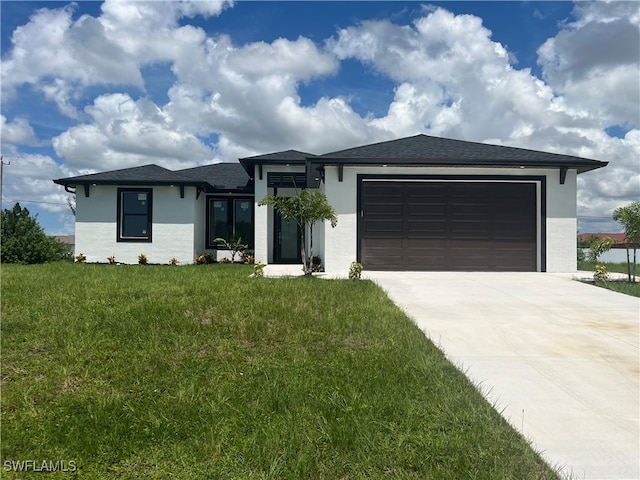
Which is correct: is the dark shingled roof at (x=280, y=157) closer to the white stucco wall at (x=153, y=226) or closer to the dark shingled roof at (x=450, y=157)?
the dark shingled roof at (x=450, y=157)

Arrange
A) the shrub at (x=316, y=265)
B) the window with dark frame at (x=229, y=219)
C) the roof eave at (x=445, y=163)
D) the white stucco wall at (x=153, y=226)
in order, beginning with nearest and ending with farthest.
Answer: the shrub at (x=316, y=265)
the roof eave at (x=445, y=163)
the white stucco wall at (x=153, y=226)
the window with dark frame at (x=229, y=219)

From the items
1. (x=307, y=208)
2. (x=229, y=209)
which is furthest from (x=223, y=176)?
(x=307, y=208)

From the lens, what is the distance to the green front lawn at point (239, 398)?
239cm

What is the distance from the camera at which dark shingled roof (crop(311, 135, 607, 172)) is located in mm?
11367

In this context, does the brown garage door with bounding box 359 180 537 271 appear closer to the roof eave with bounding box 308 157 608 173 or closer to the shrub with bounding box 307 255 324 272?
the roof eave with bounding box 308 157 608 173

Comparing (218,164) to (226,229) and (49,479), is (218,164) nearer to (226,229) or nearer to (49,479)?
(226,229)

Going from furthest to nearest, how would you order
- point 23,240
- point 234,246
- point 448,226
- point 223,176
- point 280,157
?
point 223,176 → point 234,246 → point 280,157 → point 23,240 → point 448,226

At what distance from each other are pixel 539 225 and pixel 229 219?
1142 centimetres

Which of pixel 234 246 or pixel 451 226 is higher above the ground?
pixel 451 226

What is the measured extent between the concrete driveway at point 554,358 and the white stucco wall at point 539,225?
316 centimetres

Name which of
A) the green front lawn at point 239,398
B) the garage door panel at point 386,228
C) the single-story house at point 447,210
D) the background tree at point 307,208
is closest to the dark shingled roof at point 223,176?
the single-story house at point 447,210

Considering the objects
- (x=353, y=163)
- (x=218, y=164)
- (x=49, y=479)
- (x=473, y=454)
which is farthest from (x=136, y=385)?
(x=218, y=164)

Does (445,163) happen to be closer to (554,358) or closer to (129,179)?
(554,358)

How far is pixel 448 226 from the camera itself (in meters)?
11.9
